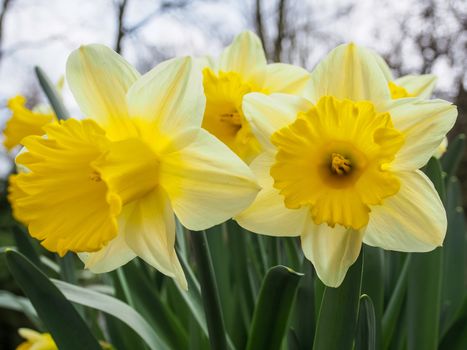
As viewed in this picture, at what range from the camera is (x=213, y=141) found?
1.93ft

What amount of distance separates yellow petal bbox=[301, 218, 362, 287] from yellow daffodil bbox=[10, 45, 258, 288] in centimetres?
14

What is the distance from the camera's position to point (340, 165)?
690mm

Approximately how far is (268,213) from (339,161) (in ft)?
0.43

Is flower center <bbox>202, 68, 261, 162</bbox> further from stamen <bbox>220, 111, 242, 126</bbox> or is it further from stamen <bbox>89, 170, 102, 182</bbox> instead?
stamen <bbox>89, 170, 102, 182</bbox>

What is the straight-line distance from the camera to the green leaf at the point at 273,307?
0.68 meters

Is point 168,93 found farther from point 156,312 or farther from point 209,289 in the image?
point 156,312

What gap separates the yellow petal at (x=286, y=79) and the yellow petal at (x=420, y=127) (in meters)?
0.21

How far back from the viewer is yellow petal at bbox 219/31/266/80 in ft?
3.05

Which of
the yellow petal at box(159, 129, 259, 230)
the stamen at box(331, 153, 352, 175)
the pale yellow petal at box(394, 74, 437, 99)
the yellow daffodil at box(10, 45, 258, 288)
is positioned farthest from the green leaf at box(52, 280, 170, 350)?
the pale yellow petal at box(394, 74, 437, 99)

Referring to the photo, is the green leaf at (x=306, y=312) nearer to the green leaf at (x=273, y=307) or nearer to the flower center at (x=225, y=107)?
the green leaf at (x=273, y=307)

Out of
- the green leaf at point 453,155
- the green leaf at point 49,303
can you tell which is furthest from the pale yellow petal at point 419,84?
the green leaf at point 49,303

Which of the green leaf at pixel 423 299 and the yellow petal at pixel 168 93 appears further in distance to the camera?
the green leaf at pixel 423 299

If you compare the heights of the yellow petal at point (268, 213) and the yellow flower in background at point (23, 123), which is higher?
the yellow petal at point (268, 213)

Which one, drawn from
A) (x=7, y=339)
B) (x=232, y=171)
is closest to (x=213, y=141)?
(x=232, y=171)
